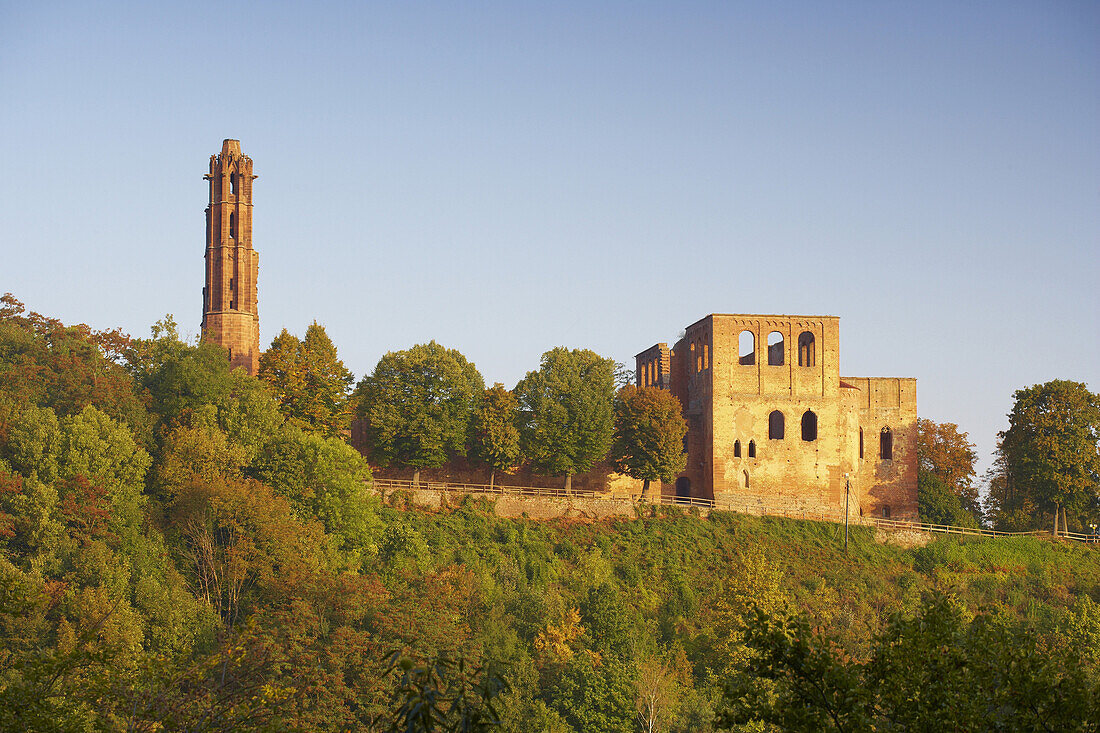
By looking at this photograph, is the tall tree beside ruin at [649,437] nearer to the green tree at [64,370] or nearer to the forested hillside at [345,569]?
the forested hillside at [345,569]

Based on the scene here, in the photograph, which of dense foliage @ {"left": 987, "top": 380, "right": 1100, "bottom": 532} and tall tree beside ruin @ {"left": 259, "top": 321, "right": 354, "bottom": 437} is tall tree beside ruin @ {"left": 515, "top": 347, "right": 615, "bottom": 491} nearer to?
tall tree beside ruin @ {"left": 259, "top": 321, "right": 354, "bottom": 437}

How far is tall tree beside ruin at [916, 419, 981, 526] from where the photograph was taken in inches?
2208

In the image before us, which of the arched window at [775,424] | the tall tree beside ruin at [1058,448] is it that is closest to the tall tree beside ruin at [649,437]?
the arched window at [775,424]

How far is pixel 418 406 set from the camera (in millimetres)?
48750

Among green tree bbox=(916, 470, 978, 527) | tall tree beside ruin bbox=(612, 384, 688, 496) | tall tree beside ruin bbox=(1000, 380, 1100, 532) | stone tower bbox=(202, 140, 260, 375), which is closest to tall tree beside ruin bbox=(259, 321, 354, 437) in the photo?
stone tower bbox=(202, 140, 260, 375)

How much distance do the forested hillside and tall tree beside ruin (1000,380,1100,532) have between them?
2485 millimetres

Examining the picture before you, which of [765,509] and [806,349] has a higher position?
[806,349]

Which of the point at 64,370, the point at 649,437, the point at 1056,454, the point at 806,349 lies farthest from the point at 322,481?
the point at 1056,454

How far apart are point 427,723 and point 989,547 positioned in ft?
150

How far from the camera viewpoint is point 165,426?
141ft

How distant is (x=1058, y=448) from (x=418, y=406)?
93.0 ft

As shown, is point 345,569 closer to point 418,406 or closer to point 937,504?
point 418,406

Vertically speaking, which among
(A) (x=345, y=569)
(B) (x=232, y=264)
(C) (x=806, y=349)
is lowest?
(A) (x=345, y=569)

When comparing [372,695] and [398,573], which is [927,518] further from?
[372,695]
